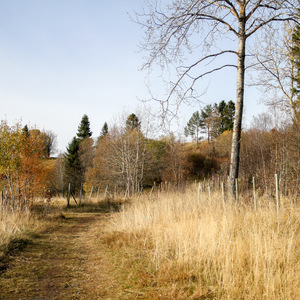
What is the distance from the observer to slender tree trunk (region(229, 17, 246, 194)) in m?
6.58

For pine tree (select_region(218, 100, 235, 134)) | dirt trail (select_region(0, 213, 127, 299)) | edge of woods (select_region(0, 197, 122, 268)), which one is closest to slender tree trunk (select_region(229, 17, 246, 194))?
dirt trail (select_region(0, 213, 127, 299))

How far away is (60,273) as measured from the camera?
13.6 feet

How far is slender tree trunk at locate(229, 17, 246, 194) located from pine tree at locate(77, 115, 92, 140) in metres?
51.1

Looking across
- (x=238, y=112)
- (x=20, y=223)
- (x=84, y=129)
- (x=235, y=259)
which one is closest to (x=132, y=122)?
(x=20, y=223)

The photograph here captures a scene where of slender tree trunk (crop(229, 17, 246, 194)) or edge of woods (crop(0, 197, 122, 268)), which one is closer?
edge of woods (crop(0, 197, 122, 268))

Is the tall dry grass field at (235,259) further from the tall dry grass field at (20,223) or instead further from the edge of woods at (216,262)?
the tall dry grass field at (20,223)

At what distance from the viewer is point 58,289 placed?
3479mm

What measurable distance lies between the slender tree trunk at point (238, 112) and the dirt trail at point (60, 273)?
12.6 ft

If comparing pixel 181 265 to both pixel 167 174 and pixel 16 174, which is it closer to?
pixel 16 174

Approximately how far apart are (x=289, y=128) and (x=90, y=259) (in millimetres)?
10271

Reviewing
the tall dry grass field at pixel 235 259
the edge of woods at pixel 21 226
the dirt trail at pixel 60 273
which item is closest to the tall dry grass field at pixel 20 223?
the edge of woods at pixel 21 226

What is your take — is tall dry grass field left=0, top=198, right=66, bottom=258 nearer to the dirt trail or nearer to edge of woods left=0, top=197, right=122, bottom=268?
edge of woods left=0, top=197, right=122, bottom=268

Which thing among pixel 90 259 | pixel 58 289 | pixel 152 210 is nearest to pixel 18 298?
pixel 58 289

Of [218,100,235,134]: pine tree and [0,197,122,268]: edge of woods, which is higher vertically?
[218,100,235,134]: pine tree
